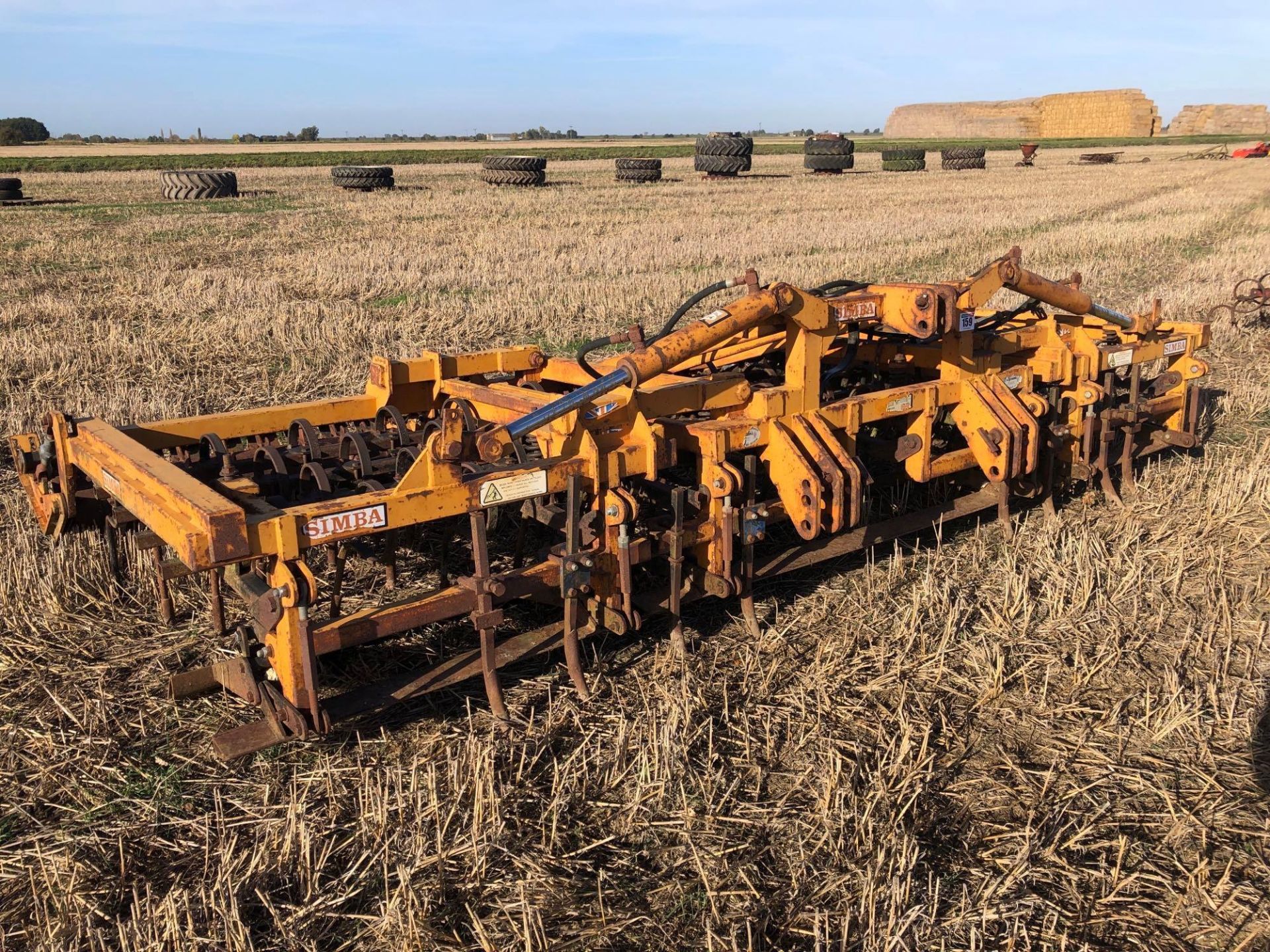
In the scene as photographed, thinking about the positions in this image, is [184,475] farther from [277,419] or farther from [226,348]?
[226,348]

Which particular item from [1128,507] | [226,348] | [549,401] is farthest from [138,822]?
[226,348]

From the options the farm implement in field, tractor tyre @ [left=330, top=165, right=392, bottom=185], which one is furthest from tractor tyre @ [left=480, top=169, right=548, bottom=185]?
the farm implement in field

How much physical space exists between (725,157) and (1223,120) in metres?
63.3

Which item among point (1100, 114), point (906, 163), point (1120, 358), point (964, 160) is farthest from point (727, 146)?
point (1100, 114)

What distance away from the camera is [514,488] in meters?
3.75

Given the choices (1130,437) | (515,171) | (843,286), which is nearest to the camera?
(843,286)

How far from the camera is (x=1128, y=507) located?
5.95m

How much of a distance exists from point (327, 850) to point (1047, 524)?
3.96 metres

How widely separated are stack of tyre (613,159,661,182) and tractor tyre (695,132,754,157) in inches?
108

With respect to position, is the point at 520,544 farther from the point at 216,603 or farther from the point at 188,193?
the point at 188,193

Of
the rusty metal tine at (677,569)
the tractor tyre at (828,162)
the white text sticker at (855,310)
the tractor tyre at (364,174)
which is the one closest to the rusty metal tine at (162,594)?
the rusty metal tine at (677,569)

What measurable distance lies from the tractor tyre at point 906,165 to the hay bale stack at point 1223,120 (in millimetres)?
49517

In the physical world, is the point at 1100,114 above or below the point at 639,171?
above

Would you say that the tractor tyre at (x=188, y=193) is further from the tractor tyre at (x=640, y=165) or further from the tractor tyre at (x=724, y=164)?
the tractor tyre at (x=724, y=164)
